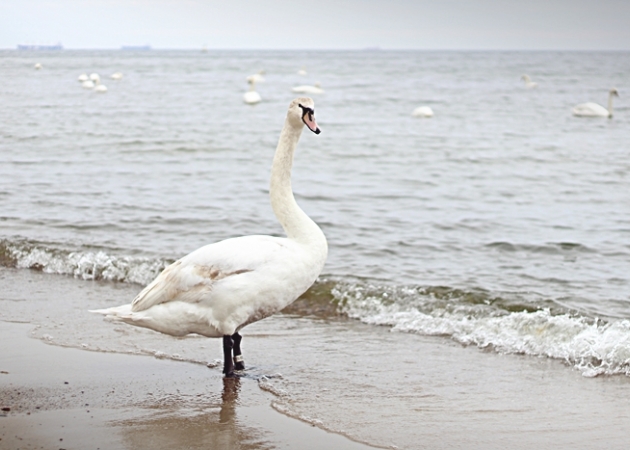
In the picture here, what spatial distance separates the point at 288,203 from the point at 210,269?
0.70m

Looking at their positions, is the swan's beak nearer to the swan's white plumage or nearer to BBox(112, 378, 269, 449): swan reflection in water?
the swan's white plumage

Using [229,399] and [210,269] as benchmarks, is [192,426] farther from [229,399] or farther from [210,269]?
[210,269]

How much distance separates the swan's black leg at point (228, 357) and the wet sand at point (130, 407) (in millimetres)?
75

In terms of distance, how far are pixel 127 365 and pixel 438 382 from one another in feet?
6.79

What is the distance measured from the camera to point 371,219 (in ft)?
38.4

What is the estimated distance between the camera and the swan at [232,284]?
5.46 m

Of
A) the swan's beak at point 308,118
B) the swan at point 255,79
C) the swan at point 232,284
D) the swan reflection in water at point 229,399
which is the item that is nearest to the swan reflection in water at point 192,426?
the swan reflection in water at point 229,399

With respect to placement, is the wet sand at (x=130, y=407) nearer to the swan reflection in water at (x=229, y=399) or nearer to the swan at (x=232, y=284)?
the swan reflection in water at (x=229, y=399)

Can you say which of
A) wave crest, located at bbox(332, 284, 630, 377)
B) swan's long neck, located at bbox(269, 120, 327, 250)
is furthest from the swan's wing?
wave crest, located at bbox(332, 284, 630, 377)

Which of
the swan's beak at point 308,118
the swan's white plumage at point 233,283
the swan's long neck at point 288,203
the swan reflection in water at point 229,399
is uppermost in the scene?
the swan's beak at point 308,118

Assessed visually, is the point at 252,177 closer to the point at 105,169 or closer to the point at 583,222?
the point at 105,169

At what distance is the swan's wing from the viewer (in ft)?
18.0

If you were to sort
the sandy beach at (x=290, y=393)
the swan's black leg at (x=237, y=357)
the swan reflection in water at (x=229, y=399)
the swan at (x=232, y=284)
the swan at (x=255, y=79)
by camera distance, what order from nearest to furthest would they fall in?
1. the sandy beach at (x=290, y=393)
2. the swan reflection in water at (x=229, y=399)
3. the swan at (x=232, y=284)
4. the swan's black leg at (x=237, y=357)
5. the swan at (x=255, y=79)

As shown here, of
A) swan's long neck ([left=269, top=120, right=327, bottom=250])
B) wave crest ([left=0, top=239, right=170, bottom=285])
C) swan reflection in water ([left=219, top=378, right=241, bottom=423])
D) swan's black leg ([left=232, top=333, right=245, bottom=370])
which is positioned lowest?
wave crest ([left=0, top=239, right=170, bottom=285])
